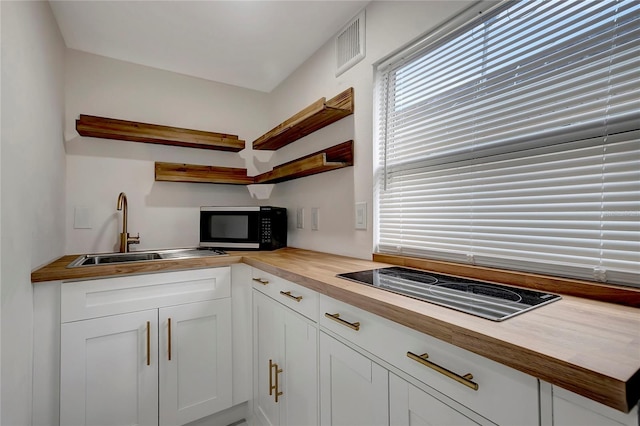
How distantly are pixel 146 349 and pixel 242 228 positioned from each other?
2.96ft

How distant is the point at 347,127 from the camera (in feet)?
5.98

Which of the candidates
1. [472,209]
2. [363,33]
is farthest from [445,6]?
[472,209]

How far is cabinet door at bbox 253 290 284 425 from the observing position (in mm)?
1533

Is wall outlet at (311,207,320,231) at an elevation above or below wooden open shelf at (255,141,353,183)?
below

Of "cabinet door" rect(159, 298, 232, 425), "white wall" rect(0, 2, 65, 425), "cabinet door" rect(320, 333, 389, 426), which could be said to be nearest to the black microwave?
"cabinet door" rect(159, 298, 232, 425)

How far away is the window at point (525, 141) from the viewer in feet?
2.82

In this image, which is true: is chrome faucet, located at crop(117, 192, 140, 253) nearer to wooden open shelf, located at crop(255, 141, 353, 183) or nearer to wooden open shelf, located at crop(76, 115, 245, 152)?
wooden open shelf, located at crop(76, 115, 245, 152)

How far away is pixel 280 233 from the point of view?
2334mm

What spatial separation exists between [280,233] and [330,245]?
0.52m

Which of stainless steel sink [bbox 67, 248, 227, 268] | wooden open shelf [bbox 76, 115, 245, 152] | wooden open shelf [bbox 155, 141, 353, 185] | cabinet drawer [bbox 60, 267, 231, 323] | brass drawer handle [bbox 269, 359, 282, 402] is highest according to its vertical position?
wooden open shelf [bbox 76, 115, 245, 152]

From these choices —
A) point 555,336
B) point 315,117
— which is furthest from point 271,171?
point 555,336

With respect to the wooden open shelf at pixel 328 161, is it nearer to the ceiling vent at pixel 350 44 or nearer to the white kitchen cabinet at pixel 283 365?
the ceiling vent at pixel 350 44

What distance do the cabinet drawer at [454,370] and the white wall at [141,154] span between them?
1808 millimetres

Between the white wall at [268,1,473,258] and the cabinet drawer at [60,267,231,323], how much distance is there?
0.69 meters
